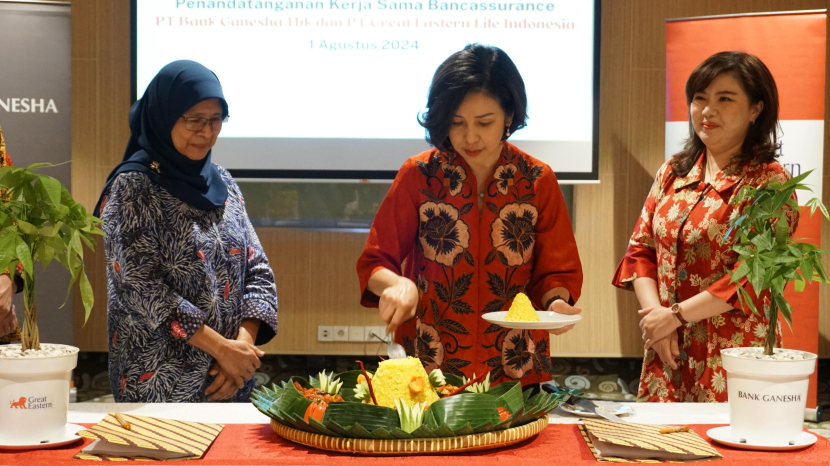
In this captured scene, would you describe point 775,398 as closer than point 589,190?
Yes

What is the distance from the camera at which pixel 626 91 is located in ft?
13.6

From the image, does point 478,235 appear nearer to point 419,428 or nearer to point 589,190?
point 419,428

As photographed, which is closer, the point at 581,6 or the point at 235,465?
the point at 235,465

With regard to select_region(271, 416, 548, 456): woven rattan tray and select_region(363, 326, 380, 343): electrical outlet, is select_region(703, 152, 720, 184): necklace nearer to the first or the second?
select_region(271, 416, 548, 456): woven rattan tray

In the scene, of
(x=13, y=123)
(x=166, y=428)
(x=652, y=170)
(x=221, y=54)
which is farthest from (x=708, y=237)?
(x=13, y=123)

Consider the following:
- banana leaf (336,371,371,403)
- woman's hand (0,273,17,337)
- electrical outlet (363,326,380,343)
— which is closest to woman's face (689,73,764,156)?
banana leaf (336,371,371,403)

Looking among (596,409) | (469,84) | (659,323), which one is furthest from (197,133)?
(659,323)

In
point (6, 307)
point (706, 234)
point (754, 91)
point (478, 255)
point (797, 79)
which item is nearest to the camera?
point (478, 255)

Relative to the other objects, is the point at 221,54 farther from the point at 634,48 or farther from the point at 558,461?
the point at 558,461

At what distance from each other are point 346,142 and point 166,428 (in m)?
2.74

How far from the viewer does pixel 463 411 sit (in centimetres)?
122

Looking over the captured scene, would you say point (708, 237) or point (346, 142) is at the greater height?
point (346, 142)

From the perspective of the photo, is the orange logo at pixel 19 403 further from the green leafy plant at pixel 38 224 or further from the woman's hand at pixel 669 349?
the woman's hand at pixel 669 349

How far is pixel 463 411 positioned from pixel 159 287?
3.55ft
